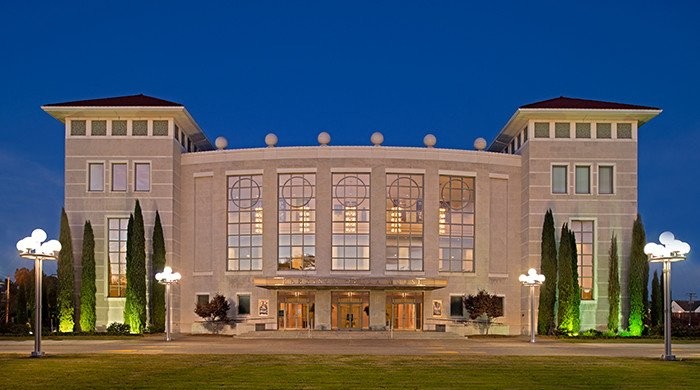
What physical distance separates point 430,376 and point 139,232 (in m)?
31.6

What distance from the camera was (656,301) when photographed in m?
49.0

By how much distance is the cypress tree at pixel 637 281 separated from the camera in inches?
1918

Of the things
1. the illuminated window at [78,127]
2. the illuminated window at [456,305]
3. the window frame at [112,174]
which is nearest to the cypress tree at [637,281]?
the illuminated window at [456,305]

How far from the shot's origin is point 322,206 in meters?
50.8

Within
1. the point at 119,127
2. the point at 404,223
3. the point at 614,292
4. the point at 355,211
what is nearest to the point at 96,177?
the point at 119,127

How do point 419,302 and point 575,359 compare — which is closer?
point 575,359

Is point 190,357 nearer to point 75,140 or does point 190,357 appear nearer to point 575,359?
point 575,359

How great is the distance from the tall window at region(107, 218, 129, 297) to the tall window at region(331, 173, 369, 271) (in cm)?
1215

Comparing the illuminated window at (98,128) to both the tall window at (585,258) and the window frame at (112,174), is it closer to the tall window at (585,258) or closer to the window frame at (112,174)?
the window frame at (112,174)

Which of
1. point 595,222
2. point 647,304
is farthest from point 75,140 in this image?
point 647,304

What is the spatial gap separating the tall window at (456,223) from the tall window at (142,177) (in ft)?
56.2

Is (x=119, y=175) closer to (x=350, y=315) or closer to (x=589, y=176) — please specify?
(x=350, y=315)

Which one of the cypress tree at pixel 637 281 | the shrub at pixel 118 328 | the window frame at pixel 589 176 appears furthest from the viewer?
the window frame at pixel 589 176

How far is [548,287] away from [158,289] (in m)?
21.8
